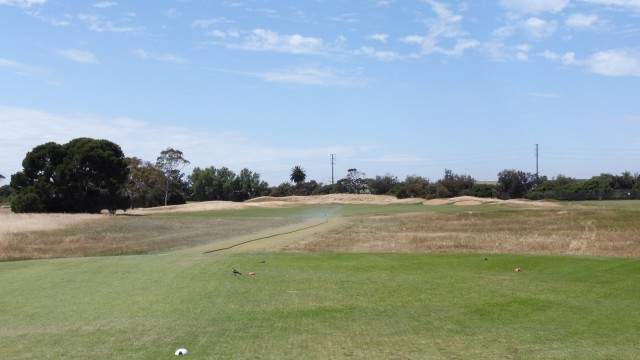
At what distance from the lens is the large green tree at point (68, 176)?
234ft

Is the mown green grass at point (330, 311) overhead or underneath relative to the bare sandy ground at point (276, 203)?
underneath

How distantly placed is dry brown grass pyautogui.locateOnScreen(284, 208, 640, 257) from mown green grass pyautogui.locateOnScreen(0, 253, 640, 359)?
362 inches

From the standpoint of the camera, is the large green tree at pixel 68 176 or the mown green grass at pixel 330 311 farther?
the large green tree at pixel 68 176

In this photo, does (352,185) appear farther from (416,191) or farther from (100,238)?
(100,238)

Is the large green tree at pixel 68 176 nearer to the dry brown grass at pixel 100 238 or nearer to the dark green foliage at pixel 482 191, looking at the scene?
Answer: the dry brown grass at pixel 100 238

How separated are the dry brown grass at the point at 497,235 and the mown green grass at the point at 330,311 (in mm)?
9198

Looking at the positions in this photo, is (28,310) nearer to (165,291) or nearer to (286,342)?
(165,291)

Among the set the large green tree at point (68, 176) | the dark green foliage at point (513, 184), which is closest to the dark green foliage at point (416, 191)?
the dark green foliage at point (513, 184)

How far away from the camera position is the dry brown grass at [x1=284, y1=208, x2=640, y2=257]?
2886 cm

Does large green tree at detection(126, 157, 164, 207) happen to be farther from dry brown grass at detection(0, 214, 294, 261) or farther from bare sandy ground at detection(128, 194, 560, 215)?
dry brown grass at detection(0, 214, 294, 261)

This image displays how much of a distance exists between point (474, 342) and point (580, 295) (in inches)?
192

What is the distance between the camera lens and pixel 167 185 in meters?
122

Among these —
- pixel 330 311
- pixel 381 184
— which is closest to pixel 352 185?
pixel 381 184

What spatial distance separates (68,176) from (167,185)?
49460 millimetres
